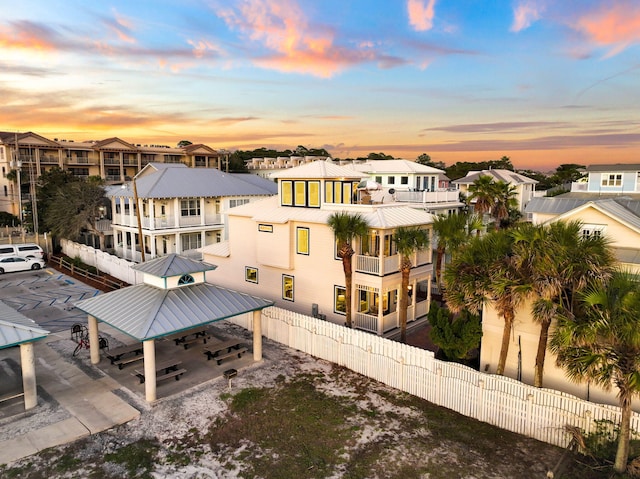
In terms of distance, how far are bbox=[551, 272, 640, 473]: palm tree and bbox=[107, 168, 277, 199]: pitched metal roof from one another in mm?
28207

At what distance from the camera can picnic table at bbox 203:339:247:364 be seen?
1652cm

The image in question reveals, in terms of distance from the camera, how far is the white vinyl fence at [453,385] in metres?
11.2

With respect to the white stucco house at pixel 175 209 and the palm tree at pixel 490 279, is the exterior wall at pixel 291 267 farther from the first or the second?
the white stucco house at pixel 175 209

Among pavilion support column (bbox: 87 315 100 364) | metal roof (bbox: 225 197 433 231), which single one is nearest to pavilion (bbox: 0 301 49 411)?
pavilion support column (bbox: 87 315 100 364)

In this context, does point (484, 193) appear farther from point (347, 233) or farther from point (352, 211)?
point (347, 233)

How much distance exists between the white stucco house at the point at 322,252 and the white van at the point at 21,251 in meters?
18.9

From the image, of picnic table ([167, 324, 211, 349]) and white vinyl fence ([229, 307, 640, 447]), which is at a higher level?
white vinyl fence ([229, 307, 640, 447])

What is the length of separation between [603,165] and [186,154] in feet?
194

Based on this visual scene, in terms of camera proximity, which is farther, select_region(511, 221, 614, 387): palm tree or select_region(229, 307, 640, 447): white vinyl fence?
select_region(229, 307, 640, 447): white vinyl fence

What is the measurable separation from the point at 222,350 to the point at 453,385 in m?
8.91

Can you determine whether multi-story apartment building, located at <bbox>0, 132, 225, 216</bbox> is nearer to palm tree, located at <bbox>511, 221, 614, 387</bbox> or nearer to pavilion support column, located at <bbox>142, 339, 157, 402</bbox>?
pavilion support column, located at <bbox>142, 339, 157, 402</bbox>

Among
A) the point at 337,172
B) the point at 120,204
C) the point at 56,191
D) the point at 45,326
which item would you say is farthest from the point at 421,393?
the point at 56,191

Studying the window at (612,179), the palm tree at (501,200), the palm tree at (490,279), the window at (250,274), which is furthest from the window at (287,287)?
the window at (612,179)

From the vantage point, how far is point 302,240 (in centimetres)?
2102
